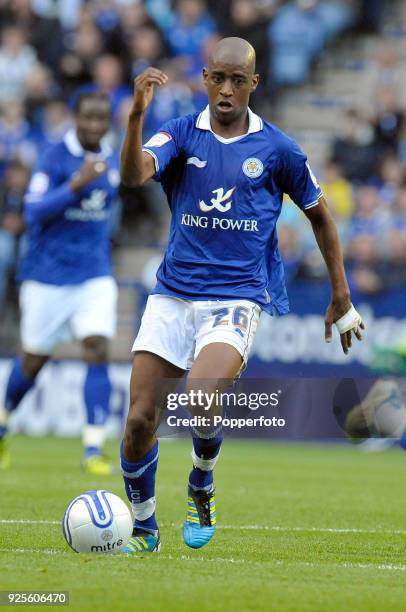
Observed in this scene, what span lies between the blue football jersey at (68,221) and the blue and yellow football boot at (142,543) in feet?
17.4

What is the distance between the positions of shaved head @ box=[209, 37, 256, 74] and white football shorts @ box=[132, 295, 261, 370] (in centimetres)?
122

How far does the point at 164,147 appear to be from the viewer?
6.96 meters

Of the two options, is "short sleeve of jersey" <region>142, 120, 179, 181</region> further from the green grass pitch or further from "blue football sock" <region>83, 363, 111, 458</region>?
"blue football sock" <region>83, 363, 111, 458</region>

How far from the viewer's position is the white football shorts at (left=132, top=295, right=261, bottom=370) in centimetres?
693

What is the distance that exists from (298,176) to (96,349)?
17.3ft

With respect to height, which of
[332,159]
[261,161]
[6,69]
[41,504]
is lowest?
[41,504]

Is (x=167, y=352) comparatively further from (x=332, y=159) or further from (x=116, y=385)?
(x=332, y=159)

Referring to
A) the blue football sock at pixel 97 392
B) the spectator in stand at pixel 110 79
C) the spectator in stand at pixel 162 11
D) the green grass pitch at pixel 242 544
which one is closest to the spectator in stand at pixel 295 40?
the spectator in stand at pixel 162 11

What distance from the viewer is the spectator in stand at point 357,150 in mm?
18734

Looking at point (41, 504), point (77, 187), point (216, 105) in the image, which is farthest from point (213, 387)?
point (77, 187)

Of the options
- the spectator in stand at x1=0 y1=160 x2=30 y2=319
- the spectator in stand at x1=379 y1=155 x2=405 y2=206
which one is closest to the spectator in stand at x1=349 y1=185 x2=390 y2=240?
the spectator in stand at x1=379 y1=155 x2=405 y2=206

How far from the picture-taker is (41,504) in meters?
9.42

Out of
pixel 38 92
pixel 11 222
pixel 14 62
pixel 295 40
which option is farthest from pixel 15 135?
pixel 295 40

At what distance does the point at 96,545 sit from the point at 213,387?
3.25ft
